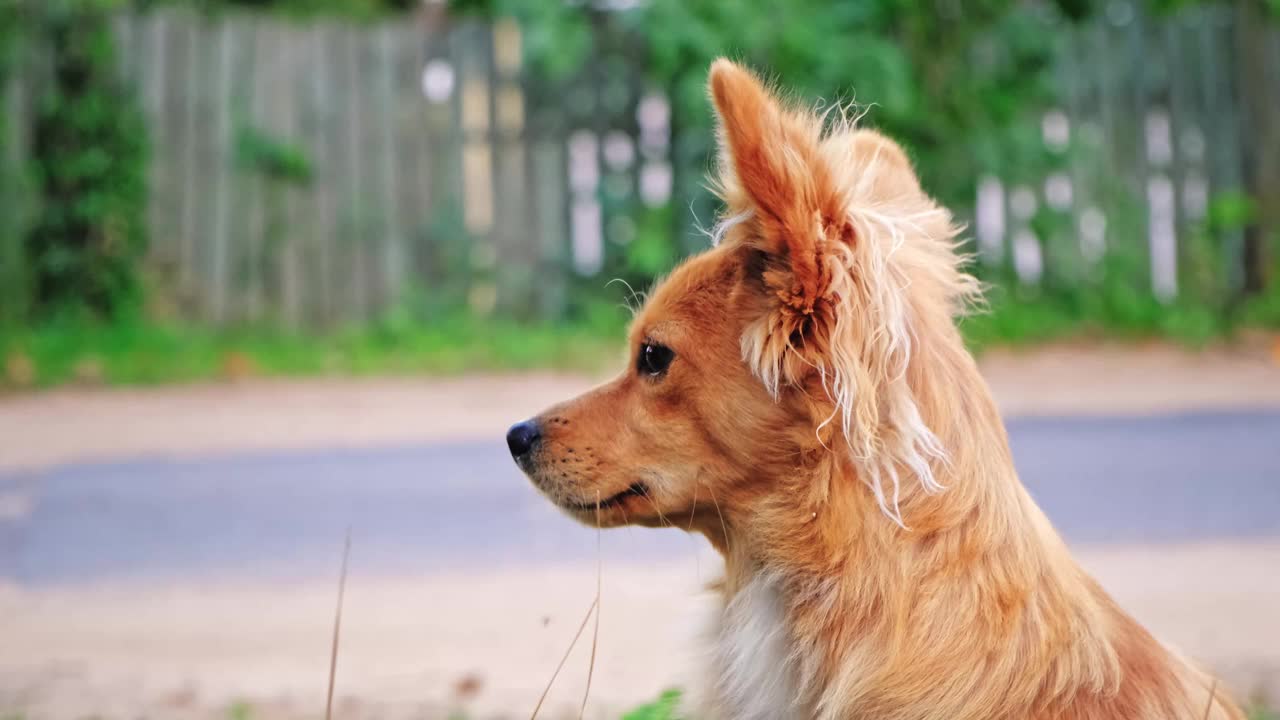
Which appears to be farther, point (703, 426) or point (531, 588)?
point (531, 588)

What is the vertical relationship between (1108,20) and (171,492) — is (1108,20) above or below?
above

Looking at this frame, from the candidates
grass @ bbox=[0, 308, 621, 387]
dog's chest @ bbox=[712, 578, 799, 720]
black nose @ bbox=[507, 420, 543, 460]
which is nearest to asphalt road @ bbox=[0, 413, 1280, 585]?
grass @ bbox=[0, 308, 621, 387]

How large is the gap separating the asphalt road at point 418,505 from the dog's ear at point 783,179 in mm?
3879

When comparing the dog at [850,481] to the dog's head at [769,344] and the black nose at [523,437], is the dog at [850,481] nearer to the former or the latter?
the dog's head at [769,344]

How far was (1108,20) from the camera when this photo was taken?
13.0 m

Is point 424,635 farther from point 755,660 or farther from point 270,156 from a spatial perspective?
point 270,156

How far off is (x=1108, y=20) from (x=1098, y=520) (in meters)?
7.94

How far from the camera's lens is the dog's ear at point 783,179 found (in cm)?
Answer: 257

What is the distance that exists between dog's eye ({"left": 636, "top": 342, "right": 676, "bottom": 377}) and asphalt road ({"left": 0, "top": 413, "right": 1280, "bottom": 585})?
3428mm

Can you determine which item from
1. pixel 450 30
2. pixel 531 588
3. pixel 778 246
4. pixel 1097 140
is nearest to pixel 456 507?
pixel 531 588

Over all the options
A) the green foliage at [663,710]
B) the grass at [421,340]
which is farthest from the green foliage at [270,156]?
the green foliage at [663,710]

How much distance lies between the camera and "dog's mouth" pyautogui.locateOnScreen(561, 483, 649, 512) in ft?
9.81

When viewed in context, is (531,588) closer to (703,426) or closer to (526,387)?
(703,426)

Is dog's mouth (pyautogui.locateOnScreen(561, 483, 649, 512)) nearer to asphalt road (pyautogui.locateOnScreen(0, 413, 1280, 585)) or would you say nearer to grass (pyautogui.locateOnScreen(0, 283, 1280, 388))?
asphalt road (pyautogui.locateOnScreen(0, 413, 1280, 585))
